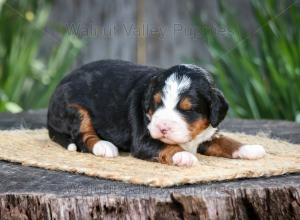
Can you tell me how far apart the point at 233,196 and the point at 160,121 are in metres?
0.89

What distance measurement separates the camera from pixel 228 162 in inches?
173

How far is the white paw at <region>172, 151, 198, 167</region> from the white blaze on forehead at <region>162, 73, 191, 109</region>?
0.30 metres

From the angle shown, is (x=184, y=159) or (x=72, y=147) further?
(x=72, y=147)

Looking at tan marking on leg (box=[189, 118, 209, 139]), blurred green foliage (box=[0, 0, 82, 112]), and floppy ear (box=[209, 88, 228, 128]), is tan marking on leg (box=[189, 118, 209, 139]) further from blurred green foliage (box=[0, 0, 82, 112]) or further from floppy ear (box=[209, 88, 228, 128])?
blurred green foliage (box=[0, 0, 82, 112])

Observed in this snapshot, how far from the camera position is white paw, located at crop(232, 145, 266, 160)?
4552 millimetres

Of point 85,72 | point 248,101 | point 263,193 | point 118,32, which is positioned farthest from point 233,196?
point 118,32

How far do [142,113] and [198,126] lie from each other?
1.59ft

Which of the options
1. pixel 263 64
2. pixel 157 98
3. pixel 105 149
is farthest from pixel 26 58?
pixel 157 98

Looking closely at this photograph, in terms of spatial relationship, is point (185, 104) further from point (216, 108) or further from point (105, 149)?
point (105, 149)

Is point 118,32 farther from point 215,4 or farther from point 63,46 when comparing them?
point 215,4

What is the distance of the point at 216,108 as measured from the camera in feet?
14.5

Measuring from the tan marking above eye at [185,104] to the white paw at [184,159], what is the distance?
11.0 inches

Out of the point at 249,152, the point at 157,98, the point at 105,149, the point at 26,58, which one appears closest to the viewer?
the point at 157,98

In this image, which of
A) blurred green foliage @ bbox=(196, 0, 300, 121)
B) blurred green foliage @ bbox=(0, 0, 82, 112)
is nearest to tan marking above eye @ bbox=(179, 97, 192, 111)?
blurred green foliage @ bbox=(196, 0, 300, 121)
